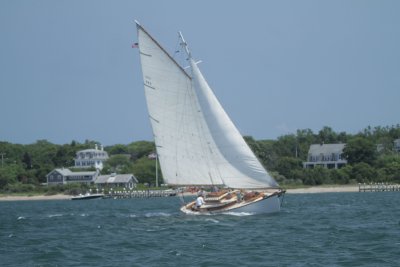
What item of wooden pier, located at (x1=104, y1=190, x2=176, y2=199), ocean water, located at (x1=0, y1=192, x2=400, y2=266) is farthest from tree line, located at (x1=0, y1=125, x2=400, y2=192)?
ocean water, located at (x1=0, y1=192, x2=400, y2=266)

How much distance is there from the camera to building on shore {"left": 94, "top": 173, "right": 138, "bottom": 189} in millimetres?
143262

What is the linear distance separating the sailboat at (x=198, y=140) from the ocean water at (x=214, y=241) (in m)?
1.37

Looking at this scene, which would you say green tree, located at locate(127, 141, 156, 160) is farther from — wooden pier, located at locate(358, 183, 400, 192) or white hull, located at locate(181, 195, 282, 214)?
white hull, located at locate(181, 195, 282, 214)

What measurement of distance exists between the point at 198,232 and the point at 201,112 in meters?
11.1

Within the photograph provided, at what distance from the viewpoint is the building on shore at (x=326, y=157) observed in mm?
149200

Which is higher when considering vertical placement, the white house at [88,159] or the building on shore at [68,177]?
the white house at [88,159]

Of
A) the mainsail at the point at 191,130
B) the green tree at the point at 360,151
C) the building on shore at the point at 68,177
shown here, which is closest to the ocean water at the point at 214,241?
A: the mainsail at the point at 191,130

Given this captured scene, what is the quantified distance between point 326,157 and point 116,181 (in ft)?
120

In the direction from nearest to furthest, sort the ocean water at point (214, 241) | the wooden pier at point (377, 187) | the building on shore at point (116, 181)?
the ocean water at point (214, 241) < the wooden pier at point (377, 187) < the building on shore at point (116, 181)

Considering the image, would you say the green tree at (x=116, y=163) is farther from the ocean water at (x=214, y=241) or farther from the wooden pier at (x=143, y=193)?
the ocean water at (x=214, y=241)

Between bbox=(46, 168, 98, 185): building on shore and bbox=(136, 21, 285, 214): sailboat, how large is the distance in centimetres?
10179

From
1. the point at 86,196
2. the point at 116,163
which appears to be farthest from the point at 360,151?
the point at 116,163

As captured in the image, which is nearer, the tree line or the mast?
the mast

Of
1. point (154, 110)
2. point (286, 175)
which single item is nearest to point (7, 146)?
point (286, 175)
